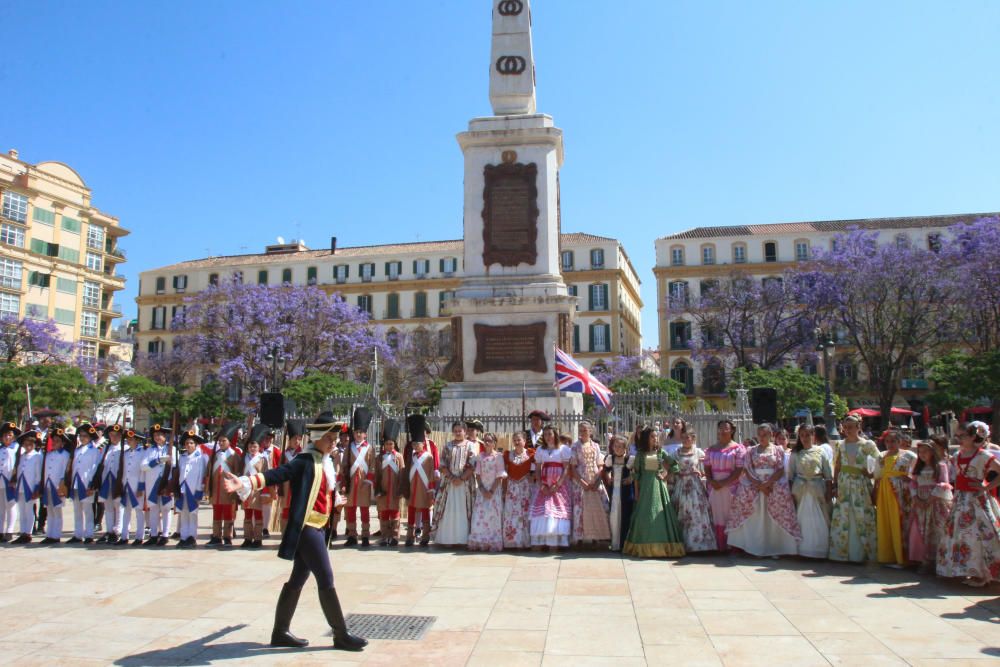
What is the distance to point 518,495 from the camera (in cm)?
987

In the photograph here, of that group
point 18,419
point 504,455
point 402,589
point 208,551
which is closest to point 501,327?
point 504,455

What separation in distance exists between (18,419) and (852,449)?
108 feet

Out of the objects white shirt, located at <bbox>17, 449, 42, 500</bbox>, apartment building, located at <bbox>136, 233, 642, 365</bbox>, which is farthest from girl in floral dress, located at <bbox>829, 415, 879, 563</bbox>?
apartment building, located at <bbox>136, 233, 642, 365</bbox>

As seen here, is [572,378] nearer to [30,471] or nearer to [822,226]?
[30,471]

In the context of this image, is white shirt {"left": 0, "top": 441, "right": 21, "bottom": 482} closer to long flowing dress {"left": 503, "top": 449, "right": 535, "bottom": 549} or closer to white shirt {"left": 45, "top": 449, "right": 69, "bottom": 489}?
white shirt {"left": 45, "top": 449, "right": 69, "bottom": 489}

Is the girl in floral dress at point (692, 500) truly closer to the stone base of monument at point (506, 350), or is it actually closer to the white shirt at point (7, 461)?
the stone base of monument at point (506, 350)

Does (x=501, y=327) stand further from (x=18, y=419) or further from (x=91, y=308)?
(x=91, y=308)

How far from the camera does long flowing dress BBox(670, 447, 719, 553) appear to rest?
30.1 feet

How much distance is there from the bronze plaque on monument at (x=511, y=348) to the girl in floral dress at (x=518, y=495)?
18.3 feet

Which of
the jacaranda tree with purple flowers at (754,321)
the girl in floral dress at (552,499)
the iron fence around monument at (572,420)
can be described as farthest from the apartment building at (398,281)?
the girl in floral dress at (552,499)

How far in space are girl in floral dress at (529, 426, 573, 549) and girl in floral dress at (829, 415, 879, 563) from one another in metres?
3.02

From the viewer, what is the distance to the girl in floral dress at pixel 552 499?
31.2ft

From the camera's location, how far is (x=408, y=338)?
5894 centimetres

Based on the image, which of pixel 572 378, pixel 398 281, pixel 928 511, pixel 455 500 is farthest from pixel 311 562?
pixel 398 281
